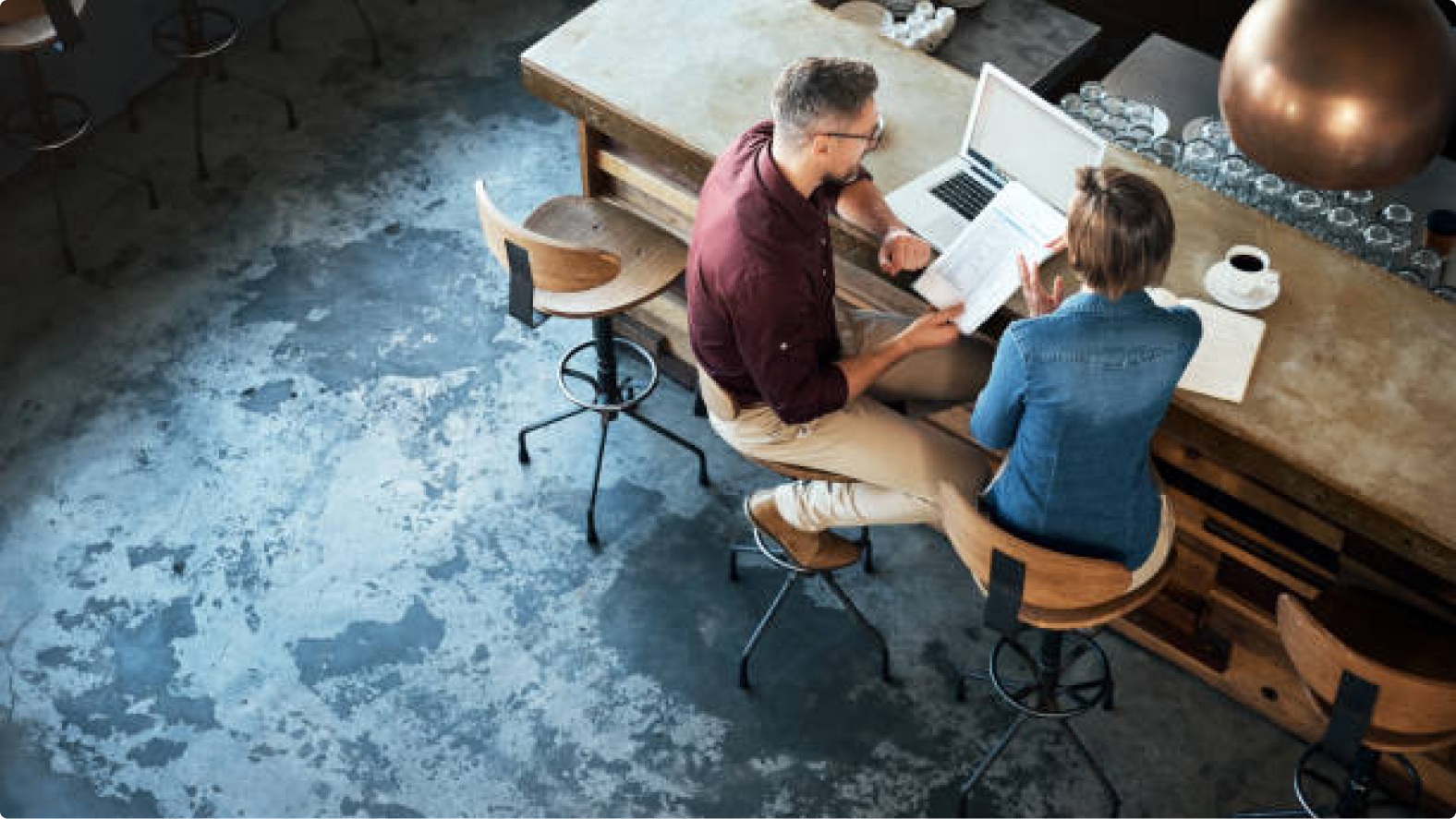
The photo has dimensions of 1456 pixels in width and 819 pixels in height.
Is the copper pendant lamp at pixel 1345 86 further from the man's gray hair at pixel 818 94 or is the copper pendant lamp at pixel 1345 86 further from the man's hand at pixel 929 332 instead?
the man's hand at pixel 929 332

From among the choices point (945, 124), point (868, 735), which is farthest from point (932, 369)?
point (868, 735)

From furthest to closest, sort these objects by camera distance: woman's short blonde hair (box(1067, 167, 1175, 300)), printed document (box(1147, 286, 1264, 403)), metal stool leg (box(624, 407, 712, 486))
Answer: metal stool leg (box(624, 407, 712, 486))
printed document (box(1147, 286, 1264, 403))
woman's short blonde hair (box(1067, 167, 1175, 300))

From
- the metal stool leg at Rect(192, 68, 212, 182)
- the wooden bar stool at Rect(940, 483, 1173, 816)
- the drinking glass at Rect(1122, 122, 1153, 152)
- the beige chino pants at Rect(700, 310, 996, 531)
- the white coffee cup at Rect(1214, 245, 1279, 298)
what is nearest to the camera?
the wooden bar stool at Rect(940, 483, 1173, 816)

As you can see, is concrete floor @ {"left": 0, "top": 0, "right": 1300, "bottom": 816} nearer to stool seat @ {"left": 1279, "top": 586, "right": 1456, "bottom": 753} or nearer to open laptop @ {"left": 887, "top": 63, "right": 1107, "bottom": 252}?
stool seat @ {"left": 1279, "top": 586, "right": 1456, "bottom": 753}

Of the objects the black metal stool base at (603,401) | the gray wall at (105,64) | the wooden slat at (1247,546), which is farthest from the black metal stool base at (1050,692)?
the gray wall at (105,64)

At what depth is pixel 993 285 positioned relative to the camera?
11.9 feet

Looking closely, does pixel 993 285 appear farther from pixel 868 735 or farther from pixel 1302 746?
pixel 1302 746

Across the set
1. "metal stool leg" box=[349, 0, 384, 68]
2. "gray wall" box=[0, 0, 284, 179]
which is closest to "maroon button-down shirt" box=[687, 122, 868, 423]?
"metal stool leg" box=[349, 0, 384, 68]

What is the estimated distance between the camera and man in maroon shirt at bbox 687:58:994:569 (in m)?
3.34

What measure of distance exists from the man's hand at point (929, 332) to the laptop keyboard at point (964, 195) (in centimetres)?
36

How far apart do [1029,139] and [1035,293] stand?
498 mm

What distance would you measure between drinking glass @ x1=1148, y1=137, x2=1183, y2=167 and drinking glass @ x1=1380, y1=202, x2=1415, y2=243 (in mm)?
530

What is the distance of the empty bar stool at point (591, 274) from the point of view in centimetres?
374

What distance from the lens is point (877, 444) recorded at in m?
3.65
